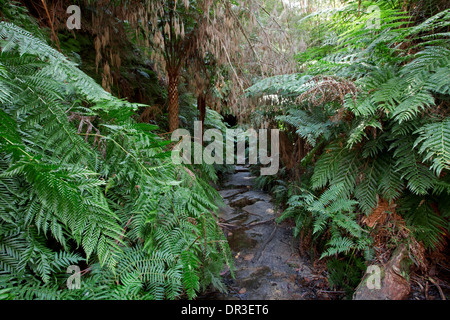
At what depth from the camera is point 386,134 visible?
1701 mm

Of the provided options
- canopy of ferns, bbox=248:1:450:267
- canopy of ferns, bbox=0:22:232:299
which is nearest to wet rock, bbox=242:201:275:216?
canopy of ferns, bbox=248:1:450:267

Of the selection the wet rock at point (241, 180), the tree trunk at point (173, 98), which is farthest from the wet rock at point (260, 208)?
the tree trunk at point (173, 98)

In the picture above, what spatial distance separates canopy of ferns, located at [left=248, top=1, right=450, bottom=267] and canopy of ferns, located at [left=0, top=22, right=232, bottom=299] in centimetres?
127

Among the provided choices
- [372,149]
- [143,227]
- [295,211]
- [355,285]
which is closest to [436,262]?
[355,285]

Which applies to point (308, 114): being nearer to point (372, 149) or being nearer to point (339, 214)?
point (372, 149)

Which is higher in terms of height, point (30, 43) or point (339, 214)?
point (30, 43)

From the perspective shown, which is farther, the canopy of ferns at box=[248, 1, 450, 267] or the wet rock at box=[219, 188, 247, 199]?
the wet rock at box=[219, 188, 247, 199]

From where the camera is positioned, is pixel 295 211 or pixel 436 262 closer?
pixel 436 262

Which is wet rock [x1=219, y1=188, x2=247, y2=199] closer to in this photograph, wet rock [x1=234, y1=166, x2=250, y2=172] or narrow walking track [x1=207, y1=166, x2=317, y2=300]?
narrow walking track [x1=207, y1=166, x2=317, y2=300]

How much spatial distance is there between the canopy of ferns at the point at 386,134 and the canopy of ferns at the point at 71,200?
50.1 inches

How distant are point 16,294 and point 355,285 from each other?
2.14 metres

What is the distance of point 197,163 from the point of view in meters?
2.02

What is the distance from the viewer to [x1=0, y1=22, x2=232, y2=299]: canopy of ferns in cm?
63

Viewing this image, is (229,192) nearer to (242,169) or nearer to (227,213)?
(227,213)
